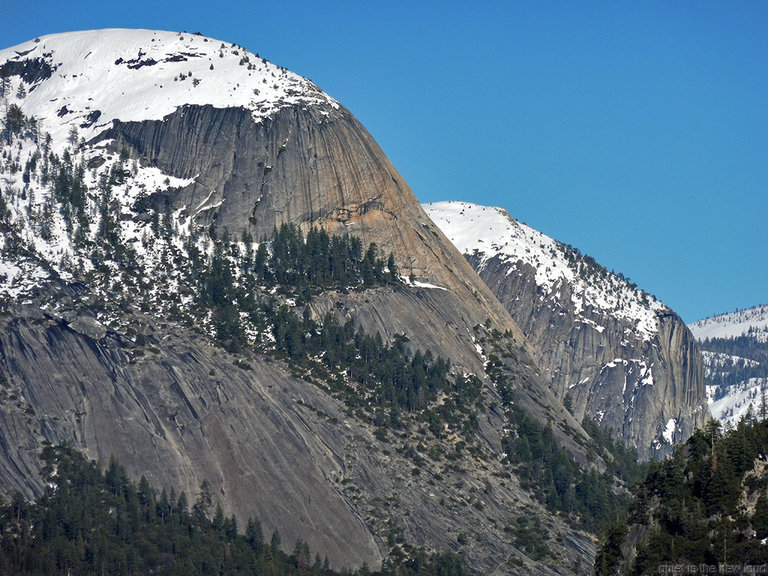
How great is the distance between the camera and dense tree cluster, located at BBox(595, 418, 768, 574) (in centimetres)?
10788

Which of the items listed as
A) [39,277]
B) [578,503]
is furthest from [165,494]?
[578,503]

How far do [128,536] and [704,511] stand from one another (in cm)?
6567

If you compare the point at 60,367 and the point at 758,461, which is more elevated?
the point at 60,367

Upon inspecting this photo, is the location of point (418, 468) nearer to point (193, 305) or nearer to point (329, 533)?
point (329, 533)

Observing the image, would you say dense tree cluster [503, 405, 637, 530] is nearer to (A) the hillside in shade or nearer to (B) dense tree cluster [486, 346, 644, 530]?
(B) dense tree cluster [486, 346, 644, 530]

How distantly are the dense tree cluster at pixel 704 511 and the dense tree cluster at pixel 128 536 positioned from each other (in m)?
39.1

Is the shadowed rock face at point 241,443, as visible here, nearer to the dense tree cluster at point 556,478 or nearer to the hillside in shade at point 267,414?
the hillside in shade at point 267,414

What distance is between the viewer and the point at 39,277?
18500 cm

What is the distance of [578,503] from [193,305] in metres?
51.1

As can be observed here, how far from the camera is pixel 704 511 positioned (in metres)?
117

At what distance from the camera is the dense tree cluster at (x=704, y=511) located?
10788 cm

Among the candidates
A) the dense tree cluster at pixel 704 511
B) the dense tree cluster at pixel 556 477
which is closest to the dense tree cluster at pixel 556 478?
the dense tree cluster at pixel 556 477

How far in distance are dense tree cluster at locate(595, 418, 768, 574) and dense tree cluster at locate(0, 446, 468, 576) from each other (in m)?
39.1

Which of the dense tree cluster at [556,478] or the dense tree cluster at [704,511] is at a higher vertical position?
the dense tree cluster at [556,478]
